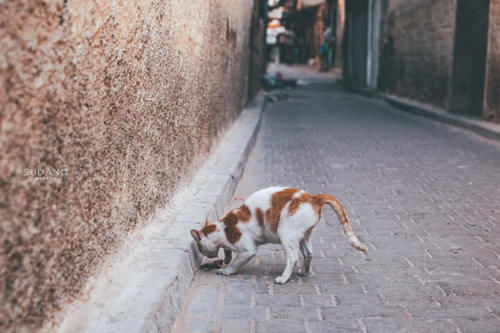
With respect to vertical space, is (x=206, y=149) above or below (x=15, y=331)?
below

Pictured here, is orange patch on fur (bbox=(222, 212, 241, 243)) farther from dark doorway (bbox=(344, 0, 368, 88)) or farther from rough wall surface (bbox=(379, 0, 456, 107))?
dark doorway (bbox=(344, 0, 368, 88))

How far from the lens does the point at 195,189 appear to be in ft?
17.9

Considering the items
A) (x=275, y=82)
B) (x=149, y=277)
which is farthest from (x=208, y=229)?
(x=275, y=82)

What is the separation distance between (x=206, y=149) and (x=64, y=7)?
443 centimetres

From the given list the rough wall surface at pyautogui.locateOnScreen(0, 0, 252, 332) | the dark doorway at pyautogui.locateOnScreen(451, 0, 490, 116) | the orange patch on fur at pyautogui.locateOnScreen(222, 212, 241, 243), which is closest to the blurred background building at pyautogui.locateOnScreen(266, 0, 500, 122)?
the dark doorway at pyautogui.locateOnScreen(451, 0, 490, 116)

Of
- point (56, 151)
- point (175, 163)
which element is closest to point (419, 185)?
point (175, 163)

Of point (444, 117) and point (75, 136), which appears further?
point (444, 117)

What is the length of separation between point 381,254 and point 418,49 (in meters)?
13.4

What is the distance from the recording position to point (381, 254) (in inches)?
172

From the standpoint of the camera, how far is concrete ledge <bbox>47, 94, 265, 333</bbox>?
2.57m

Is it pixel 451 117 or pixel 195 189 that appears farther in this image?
pixel 451 117

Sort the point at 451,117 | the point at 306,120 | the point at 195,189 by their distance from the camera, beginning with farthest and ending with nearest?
the point at 306,120, the point at 451,117, the point at 195,189

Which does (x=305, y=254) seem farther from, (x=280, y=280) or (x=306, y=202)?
(x=306, y=202)

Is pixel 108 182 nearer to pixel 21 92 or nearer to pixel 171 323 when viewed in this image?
pixel 171 323
